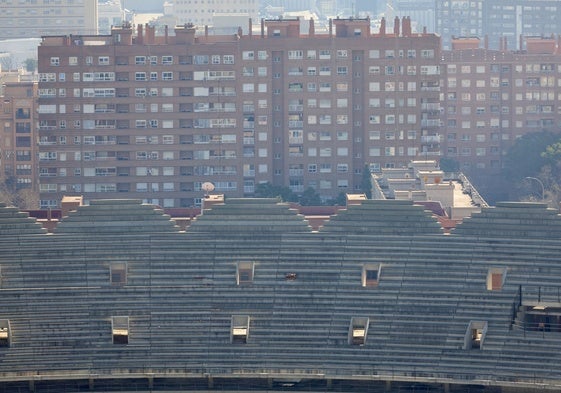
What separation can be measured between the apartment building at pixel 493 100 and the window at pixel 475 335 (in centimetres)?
9847

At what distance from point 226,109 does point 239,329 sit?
73.0 meters

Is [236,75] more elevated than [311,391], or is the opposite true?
[236,75]

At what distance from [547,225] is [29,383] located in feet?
65.0

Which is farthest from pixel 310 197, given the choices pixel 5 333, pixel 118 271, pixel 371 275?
pixel 5 333

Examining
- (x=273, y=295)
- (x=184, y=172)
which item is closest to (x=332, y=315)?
(x=273, y=295)

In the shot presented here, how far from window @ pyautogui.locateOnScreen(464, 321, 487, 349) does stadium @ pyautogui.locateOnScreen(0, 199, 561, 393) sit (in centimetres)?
7

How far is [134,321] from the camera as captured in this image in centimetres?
7812

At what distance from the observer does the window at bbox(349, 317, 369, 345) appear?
76.6m

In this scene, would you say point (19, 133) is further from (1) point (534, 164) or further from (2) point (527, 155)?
(1) point (534, 164)

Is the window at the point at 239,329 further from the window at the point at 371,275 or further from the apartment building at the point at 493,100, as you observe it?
the apartment building at the point at 493,100

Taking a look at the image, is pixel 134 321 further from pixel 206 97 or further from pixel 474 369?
pixel 206 97

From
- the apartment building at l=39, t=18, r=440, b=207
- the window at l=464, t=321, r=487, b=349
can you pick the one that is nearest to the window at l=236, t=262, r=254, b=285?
the window at l=464, t=321, r=487, b=349

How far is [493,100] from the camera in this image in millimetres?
175875

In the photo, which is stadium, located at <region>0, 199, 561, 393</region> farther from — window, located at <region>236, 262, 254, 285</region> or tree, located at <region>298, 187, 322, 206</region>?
tree, located at <region>298, 187, 322, 206</region>
